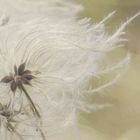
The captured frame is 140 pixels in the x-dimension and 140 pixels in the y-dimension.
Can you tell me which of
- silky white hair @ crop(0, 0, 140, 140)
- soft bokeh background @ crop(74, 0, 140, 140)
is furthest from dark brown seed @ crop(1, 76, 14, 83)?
soft bokeh background @ crop(74, 0, 140, 140)

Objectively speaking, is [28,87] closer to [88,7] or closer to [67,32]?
[67,32]

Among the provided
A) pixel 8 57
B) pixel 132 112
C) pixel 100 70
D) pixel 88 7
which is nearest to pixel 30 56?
pixel 8 57

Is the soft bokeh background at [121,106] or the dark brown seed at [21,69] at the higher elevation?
the soft bokeh background at [121,106]

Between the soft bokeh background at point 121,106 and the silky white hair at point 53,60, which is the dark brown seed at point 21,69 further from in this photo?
the soft bokeh background at point 121,106

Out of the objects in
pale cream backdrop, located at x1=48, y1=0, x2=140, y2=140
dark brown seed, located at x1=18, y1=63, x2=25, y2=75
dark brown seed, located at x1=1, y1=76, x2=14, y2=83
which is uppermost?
pale cream backdrop, located at x1=48, y1=0, x2=140, y2=140

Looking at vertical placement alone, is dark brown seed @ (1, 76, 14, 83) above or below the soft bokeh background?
below

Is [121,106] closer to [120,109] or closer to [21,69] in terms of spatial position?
[120,109]

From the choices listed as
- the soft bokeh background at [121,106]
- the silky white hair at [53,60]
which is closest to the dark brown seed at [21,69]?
the silky white hair at [53,60]

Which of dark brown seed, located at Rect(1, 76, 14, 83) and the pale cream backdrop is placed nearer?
dark brown seed, located at Rect(1, 76, 14, 83)

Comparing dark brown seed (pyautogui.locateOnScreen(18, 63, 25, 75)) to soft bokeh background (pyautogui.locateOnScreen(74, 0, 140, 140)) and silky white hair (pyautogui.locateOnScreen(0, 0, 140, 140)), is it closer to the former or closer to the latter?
silky white hair (pyautogui.locateOnScreen(0, 0, 140, 140))
